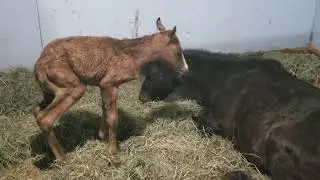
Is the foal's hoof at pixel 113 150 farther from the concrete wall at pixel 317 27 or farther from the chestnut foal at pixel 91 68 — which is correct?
the concrete wall at pixel 317 27

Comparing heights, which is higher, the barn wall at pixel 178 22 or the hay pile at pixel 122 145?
the barn wall at pixel 178 22

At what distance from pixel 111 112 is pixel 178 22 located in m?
2.76

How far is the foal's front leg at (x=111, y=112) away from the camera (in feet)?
11.2

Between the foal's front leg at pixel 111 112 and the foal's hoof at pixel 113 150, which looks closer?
the foal's front leg at pixel 111 112

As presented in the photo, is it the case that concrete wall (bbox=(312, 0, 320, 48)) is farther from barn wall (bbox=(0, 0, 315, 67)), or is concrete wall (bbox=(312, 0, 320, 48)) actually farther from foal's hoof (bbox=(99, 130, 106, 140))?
foal's hoof (bbox=(99, 130, 106, 140))

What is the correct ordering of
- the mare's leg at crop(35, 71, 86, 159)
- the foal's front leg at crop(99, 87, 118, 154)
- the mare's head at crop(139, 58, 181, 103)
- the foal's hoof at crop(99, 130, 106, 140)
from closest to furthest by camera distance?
the mare's leg at crop(35, 71, 86, 159)
the foal's front leg at crop(99, 87, 118, 154)
the foal's hoof at crop(99, 130, 106, 140)
the mare's head at crop(139, 58, 181, 103)

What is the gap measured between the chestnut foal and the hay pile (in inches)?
7.7

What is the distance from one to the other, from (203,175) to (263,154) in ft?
1.81

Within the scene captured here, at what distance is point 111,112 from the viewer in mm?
3445

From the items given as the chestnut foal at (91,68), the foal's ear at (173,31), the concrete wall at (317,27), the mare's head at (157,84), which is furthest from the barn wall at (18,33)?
the concrete wall at (317,27)

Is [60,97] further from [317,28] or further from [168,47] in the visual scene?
[317,28]

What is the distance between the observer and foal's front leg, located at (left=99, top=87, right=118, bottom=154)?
340 centimetres

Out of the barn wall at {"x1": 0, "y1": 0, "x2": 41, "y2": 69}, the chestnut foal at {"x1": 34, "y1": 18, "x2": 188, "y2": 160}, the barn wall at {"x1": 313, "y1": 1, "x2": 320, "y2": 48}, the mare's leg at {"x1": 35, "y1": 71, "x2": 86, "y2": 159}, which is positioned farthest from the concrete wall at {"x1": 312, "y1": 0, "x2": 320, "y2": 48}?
the mare's leg at {"x1": 35, "y1": 71, "x2": 86, "y2": 159}

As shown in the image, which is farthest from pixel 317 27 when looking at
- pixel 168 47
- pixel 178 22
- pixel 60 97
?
pixel 60 97
